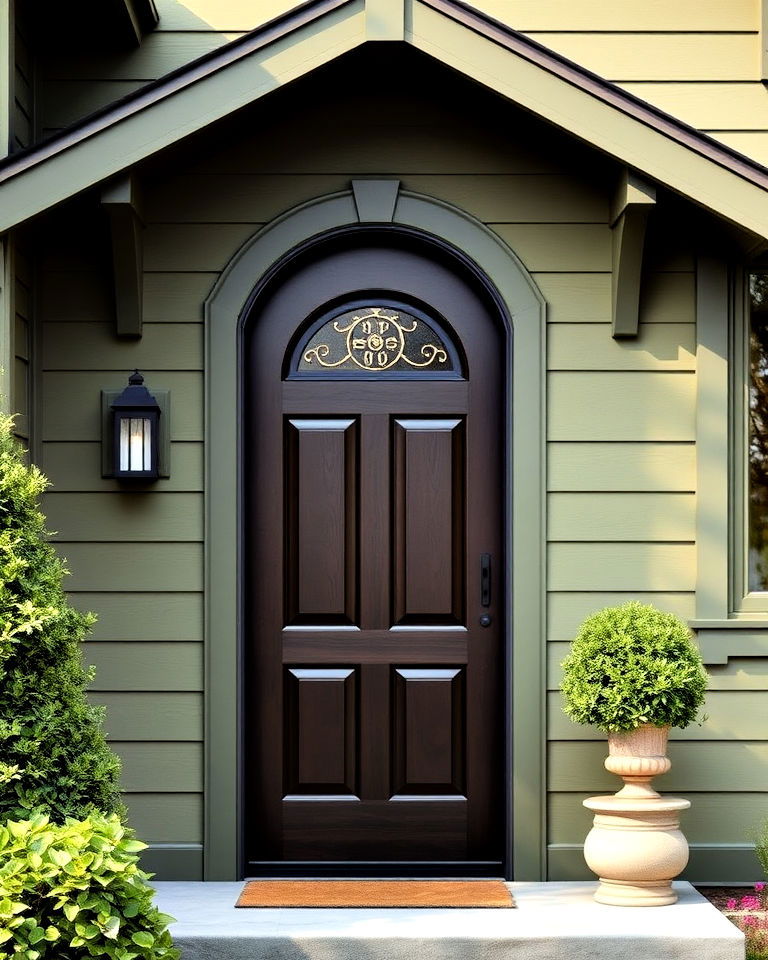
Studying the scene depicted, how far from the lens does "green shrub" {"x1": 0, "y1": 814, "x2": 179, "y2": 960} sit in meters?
3.02

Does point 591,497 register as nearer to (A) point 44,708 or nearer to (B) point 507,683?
(B) point 507,683

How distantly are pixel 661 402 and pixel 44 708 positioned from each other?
8.44 feet

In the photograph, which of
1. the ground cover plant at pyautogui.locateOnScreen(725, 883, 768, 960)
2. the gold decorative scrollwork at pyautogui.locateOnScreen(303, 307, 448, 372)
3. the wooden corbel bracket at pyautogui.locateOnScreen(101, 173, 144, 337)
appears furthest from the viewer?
the gold decorative scrollwork at pyautogui.locateOnScreen(303, 307, 448, 372)

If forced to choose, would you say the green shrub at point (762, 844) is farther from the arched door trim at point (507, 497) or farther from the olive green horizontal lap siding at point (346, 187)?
the olive green horizontal lap siding at point (346, 187)

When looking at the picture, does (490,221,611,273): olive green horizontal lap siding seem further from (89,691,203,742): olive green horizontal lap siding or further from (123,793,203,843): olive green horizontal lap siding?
(123,793,203,843): olive green horizontal lap siding

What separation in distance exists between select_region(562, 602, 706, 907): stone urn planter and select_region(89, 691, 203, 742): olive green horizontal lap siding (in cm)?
143

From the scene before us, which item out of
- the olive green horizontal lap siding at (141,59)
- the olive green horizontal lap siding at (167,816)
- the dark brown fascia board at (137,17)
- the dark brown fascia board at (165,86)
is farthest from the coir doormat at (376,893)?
the dark brown fascia board at (137,17)

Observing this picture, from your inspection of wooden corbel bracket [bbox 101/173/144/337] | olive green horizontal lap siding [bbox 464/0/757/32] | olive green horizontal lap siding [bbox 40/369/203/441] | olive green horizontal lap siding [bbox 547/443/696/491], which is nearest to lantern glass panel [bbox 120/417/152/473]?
olive green horizontal lap siding [bbox 40/369/203/441]

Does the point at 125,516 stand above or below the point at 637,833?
above

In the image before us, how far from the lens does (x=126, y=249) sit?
4539 millimetres

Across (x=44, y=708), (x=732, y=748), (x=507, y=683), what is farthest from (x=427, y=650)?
(x=44, y=708)

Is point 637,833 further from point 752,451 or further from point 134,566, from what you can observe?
point 134,566

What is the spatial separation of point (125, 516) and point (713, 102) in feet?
9.43

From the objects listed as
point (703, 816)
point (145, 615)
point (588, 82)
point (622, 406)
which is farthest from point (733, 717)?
point (588, 82)
